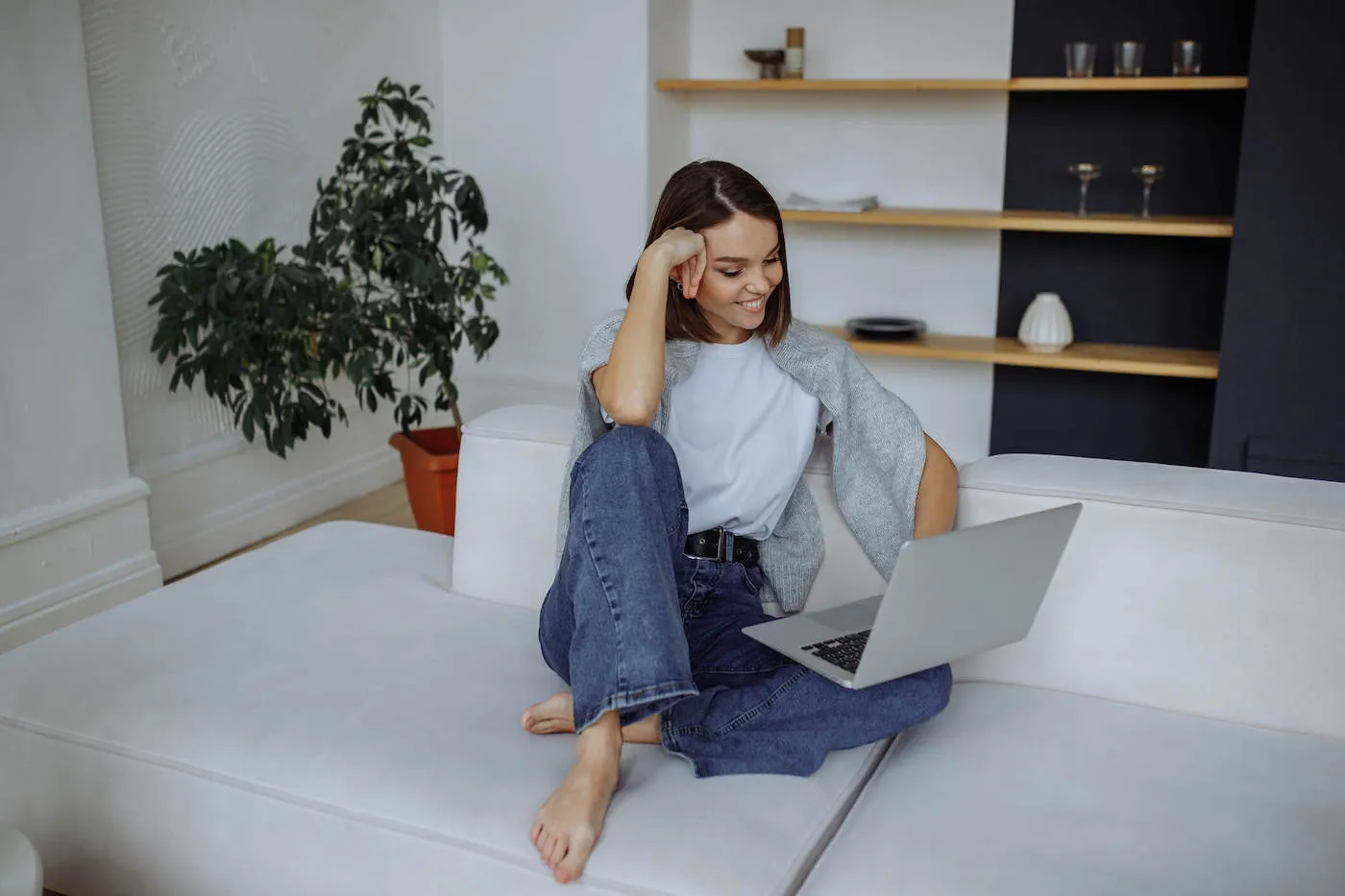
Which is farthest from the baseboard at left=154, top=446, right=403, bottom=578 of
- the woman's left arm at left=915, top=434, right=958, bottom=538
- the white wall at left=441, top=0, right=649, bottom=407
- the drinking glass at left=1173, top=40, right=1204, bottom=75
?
the drinking glass at left=1173, top=40, right=1204, bottom=75

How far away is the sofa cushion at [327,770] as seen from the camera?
130cm

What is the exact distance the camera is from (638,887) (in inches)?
48.3

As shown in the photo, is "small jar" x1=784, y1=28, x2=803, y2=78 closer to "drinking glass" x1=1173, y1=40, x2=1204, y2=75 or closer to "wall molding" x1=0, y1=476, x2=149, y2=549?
"drinking glass" x1=1173, y1=40, x2=1204, y2=75

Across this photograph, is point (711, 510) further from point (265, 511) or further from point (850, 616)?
point (265, 511)

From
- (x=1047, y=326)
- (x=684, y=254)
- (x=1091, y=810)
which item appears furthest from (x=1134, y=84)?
(x=1091, y=810)

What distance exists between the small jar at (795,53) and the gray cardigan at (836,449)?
2194mm

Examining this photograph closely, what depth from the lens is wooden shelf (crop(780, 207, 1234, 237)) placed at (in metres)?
3.31

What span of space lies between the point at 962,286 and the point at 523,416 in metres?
2.23

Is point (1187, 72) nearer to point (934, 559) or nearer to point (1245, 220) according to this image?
point (1245, 220)

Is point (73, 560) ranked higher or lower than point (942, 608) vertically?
lower

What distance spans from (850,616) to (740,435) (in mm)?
295

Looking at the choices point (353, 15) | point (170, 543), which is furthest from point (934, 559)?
point (353, 15)

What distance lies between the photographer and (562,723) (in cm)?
149

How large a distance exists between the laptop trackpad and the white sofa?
0.47ft
